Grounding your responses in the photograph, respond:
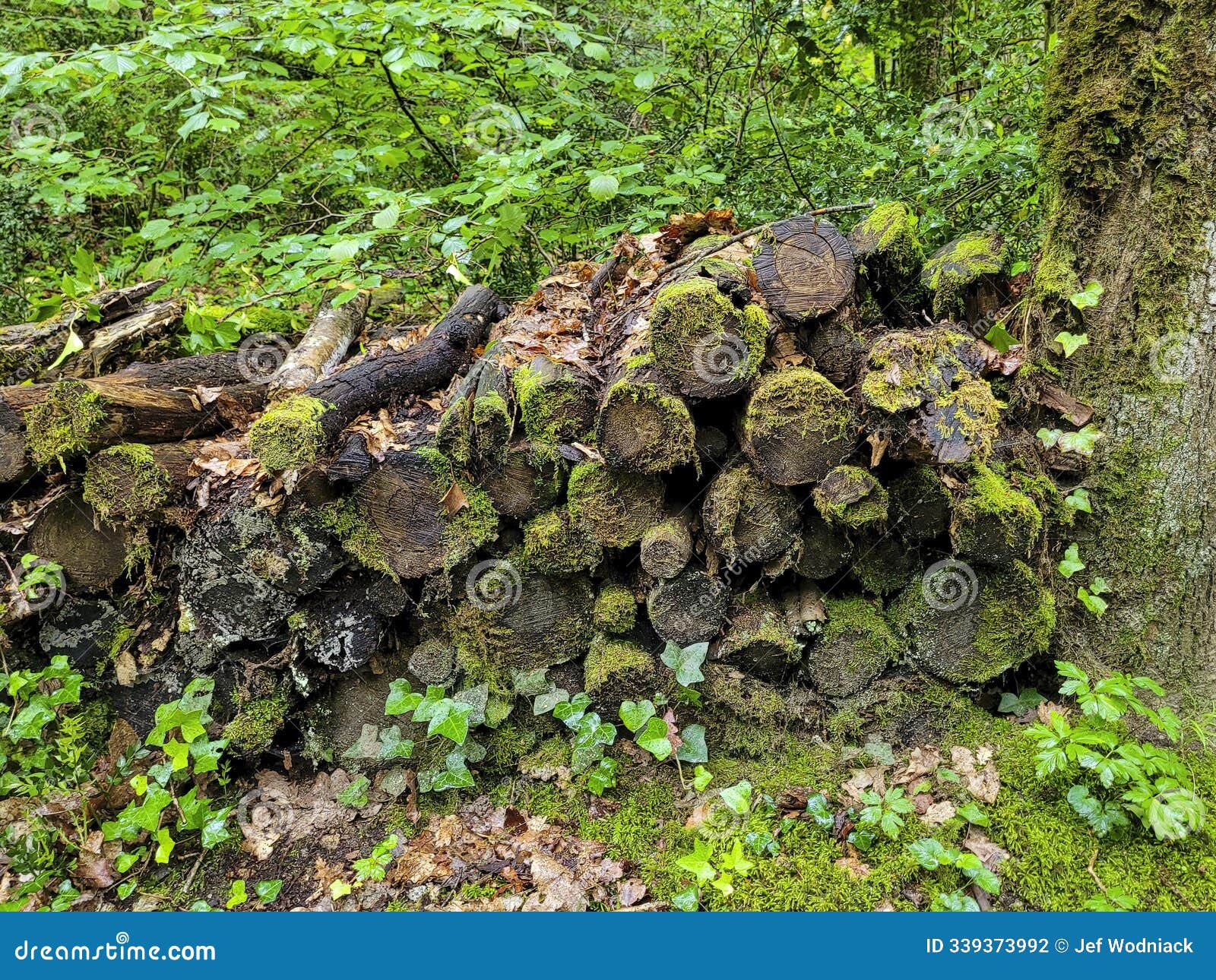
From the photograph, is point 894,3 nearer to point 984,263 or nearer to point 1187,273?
point 984,263

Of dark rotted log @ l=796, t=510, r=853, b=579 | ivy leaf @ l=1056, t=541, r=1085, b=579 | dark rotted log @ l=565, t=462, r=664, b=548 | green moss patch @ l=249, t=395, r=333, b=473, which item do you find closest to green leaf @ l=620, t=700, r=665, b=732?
dark rotted log @ l=565, t=462, r=664, b=548

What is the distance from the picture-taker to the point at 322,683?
2.97 meters

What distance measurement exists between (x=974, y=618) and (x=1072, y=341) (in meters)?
1.11

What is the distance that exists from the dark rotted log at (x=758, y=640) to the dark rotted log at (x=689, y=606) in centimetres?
7

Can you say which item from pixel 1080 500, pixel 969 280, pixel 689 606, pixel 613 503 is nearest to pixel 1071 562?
pixel 1080 500

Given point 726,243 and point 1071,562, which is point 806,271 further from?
point 1071,562

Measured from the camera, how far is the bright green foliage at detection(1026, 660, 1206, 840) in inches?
85.7

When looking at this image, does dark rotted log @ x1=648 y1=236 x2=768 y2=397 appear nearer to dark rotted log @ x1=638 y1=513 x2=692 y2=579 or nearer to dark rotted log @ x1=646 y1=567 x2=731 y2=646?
dark rotted log @ x1=638 y1=513 x2=692 y2=579

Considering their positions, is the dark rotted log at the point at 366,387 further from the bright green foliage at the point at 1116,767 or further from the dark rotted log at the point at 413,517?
the bright green foliage at the point at 1116,767

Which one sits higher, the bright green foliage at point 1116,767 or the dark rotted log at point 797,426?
the dark rotted log at point 797,426

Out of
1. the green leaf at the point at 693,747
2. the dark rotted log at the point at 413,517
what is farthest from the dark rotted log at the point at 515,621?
the green leaf at the point at 693,747

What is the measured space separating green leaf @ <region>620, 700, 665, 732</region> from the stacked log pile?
120mm

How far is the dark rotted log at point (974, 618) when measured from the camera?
2.61 metres

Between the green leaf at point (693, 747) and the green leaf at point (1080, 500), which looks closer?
the green leaf at point (1080, 500)
